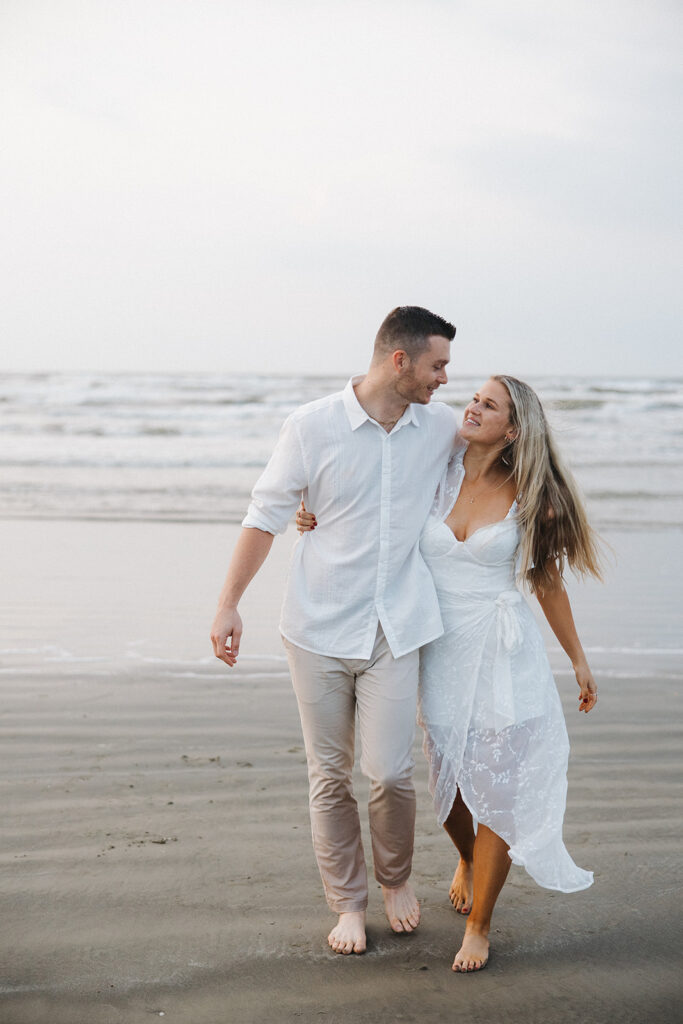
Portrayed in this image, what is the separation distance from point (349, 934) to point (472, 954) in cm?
36

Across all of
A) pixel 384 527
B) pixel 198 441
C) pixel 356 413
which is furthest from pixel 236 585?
pixel 198 441

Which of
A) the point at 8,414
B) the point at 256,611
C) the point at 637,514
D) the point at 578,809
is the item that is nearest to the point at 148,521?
the point at 256,611

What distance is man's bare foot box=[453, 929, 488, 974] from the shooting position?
278 cm

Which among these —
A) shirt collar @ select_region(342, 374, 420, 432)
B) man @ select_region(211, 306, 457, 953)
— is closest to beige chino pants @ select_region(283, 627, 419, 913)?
man @ select_region(211, 306, 457, 953)

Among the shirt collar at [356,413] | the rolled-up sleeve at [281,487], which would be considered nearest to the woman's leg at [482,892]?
the rolled-up sleeve at [281,487]

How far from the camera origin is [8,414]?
20547 mm

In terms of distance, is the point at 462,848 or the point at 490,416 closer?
the point at 490,416

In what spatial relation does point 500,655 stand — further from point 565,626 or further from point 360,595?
point 360,595

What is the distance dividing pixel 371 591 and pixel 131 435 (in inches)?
620

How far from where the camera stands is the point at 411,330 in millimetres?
2982

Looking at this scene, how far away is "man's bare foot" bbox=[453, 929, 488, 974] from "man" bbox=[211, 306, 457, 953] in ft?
0.76

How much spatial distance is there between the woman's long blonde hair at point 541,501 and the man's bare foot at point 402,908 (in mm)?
992

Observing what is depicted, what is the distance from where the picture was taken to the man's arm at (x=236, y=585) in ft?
9.75

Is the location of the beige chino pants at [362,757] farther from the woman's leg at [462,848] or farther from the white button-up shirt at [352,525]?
the woman's leg at [462,848]
